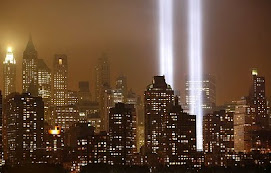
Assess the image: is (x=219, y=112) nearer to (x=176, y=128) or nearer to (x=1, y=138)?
(x=176, y=128)

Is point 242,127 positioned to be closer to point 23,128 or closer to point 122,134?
point 122,134

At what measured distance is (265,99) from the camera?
6875 centimetres

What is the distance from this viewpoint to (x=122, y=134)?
64.5 meters

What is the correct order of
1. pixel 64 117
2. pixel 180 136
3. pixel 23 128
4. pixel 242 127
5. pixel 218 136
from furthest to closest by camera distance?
pixel 64 117 → pixel 242 127 → pixel 218 136 → pixel 23 128 → pixel 180 136

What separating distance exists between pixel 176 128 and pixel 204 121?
3.03 m

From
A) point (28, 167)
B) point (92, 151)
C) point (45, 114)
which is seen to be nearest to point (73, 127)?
point (45, 114)

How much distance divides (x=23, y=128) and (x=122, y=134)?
19.7 ft

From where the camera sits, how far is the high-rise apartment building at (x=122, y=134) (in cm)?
6281

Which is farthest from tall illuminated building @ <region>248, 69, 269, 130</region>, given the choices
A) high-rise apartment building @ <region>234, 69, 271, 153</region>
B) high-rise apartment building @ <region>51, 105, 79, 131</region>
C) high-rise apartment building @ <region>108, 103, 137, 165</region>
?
high-rise apartment building @ <region>51, 105, 79, 131</region>

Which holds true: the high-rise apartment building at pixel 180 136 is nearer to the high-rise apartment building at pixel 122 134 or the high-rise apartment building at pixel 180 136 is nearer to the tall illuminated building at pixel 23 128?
the high-rise apartment building at pixel 122 134

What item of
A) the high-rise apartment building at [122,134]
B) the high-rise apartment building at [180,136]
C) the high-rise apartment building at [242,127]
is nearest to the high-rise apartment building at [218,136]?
the high-rise apartment building at [242,127]

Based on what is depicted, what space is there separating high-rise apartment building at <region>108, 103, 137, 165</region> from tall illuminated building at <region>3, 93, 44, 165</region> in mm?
4255

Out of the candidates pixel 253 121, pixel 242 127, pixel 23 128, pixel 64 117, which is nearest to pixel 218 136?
pixel 242 127

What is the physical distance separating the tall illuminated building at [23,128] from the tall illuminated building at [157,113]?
6519 mm
